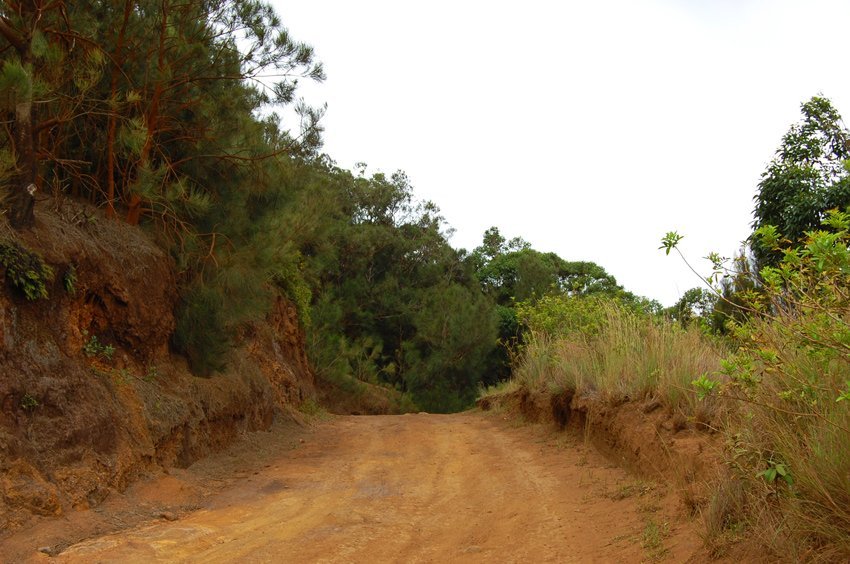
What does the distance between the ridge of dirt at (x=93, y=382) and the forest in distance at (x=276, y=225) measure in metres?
0.37

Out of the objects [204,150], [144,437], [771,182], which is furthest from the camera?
[771,182]

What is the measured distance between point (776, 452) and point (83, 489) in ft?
19.8

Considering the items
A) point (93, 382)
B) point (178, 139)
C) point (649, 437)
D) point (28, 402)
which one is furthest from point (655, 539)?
point (178, 139)

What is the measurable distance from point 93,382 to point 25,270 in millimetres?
1464

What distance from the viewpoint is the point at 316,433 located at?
14.2 metres

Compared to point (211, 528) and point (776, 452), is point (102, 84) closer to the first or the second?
point (211, 528)

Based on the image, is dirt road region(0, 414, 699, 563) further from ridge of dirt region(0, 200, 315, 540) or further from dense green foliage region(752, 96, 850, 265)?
dense green foliage region(752, 96, 850, 265)

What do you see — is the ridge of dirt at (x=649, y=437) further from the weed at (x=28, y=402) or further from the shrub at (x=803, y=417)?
the weed at (x=28, y=402)

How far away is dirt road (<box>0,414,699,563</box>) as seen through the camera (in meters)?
5.61

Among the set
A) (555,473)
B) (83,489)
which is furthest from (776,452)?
(83,489)

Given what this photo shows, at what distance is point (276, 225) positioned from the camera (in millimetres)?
11523

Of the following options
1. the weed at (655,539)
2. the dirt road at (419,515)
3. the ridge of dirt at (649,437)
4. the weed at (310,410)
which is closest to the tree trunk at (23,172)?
the dirt road at (419,515)

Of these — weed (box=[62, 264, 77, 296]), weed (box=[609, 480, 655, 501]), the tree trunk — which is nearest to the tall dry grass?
weed (box=[609, 480, 655, 501])

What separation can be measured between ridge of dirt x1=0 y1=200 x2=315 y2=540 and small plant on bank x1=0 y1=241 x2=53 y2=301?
4.0 inches
